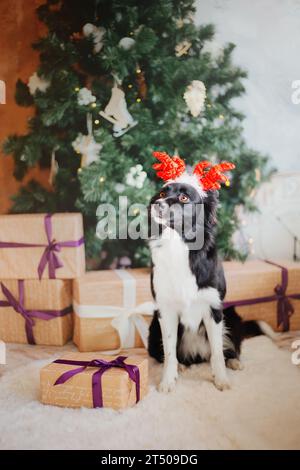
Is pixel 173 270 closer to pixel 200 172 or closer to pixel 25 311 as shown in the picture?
pixel 200 172

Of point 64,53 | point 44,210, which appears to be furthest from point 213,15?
point 44,210

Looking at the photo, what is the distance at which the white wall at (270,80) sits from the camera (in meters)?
3.08

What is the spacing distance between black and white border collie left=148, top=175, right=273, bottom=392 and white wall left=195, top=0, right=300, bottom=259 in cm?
129

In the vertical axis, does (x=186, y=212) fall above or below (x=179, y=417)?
above

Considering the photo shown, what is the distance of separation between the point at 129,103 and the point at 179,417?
1974mm

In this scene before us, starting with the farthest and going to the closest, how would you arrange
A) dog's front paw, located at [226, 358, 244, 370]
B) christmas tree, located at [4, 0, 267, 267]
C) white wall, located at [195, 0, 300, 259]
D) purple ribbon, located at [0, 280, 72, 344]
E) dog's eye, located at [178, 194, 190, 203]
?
1. white wall, located at [195, 0, 300, 259]
2. christmas tree, located at [4, 0, 267, 267]
3. purple ribbon, located at [0, 280, 72, 344]
4. dog's front paw, located at [226, 358, 244, 370]
5. dog's eye, located at [178, 194, 190, 203]

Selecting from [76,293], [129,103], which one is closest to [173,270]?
[76,293]

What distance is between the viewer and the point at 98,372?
185cm

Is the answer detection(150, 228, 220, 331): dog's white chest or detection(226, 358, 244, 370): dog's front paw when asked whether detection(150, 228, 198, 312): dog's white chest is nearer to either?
detection(150, 228, 220, 331): dog's white chest

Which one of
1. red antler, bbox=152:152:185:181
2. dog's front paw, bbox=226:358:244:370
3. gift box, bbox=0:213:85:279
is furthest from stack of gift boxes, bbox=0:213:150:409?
red antler, bbox=152:152:185:181

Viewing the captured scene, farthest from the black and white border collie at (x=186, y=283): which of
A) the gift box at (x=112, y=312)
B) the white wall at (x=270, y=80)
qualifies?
the white wall at (x=270, y=80)

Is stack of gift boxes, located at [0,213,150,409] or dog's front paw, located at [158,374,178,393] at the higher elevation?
stack of gift boxes, located at [0,213,150,409]

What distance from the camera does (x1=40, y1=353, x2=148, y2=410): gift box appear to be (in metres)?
1.84

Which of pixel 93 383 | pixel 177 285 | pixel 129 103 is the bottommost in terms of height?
pixel 93 383
